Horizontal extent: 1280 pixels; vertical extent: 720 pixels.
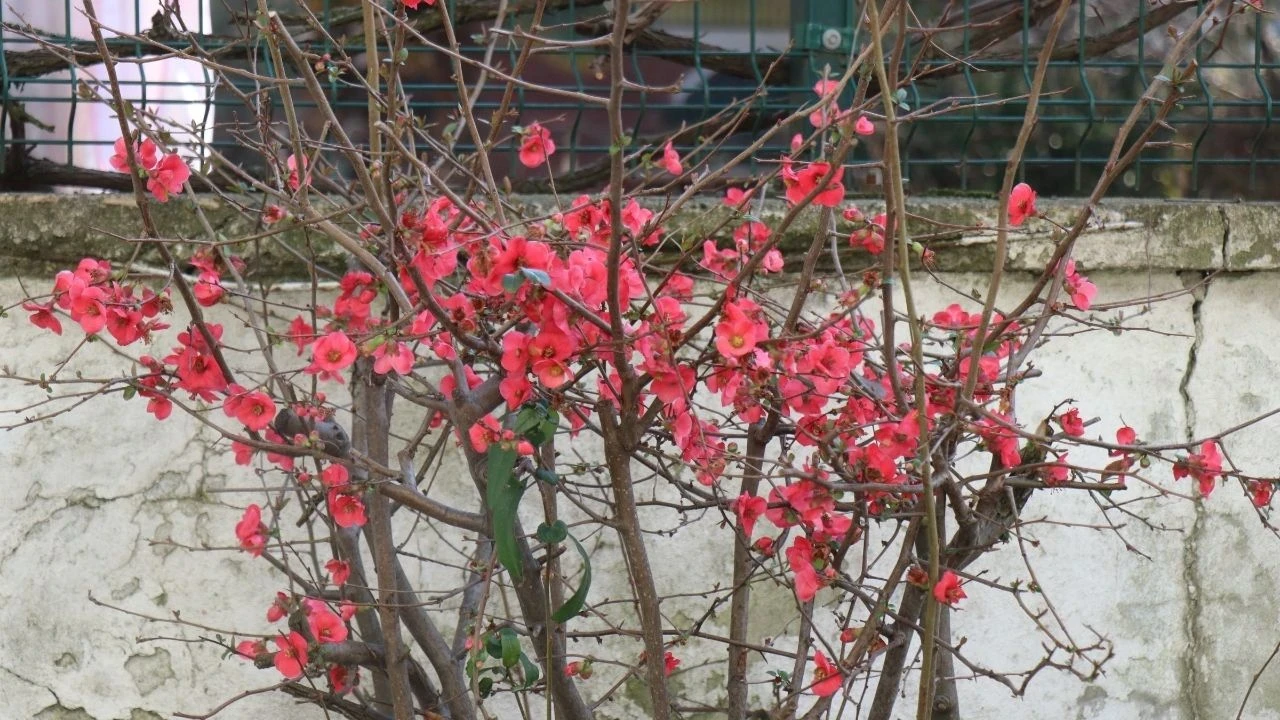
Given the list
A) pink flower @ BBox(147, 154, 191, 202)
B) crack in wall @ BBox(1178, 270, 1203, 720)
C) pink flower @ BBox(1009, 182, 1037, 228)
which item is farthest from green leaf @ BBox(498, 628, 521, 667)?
crack in wall @ BBox(1178, 270, 1203, 720)

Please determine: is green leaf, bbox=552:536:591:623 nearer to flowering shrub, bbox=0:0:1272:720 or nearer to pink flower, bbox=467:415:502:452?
flowering shrub, bbox=0:0:1272:720

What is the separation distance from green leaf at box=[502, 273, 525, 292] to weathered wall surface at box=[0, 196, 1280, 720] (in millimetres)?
1225

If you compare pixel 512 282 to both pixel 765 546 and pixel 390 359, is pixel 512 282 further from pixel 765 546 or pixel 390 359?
pixel 765 546

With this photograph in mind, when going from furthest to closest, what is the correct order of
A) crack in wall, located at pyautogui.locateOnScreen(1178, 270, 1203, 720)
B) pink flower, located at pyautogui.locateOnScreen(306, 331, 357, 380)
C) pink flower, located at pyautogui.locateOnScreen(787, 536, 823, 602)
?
crack in wall, located at pyautogui.locateOnScreen(1178, 270, 1203, 720)
pink flower, located at pyautogui.locateOnScreen(787, 536, 823, 602)
pink flower, located at pyautogui.locateOnScreen(306, 331, 357, 380)

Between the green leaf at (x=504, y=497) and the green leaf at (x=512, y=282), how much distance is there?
0.26 m

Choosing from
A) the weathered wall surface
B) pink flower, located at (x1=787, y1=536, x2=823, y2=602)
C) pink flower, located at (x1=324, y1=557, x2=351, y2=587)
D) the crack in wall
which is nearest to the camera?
pink flower, located at (x1=787, y1=536, x2=823, y2=602)

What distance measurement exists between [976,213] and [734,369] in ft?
4.17

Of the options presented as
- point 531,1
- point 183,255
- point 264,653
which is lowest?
point 264,653

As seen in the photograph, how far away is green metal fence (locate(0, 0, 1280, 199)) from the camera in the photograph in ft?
9.15

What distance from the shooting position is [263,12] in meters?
1.69

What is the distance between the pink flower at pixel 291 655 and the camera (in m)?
1.93

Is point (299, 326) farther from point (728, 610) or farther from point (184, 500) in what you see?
point (728, 610)

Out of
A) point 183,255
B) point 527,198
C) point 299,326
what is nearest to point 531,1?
point 527,198

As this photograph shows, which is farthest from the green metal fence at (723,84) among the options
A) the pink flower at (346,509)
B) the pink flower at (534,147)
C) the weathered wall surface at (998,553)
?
the pink flower at (346,509)
